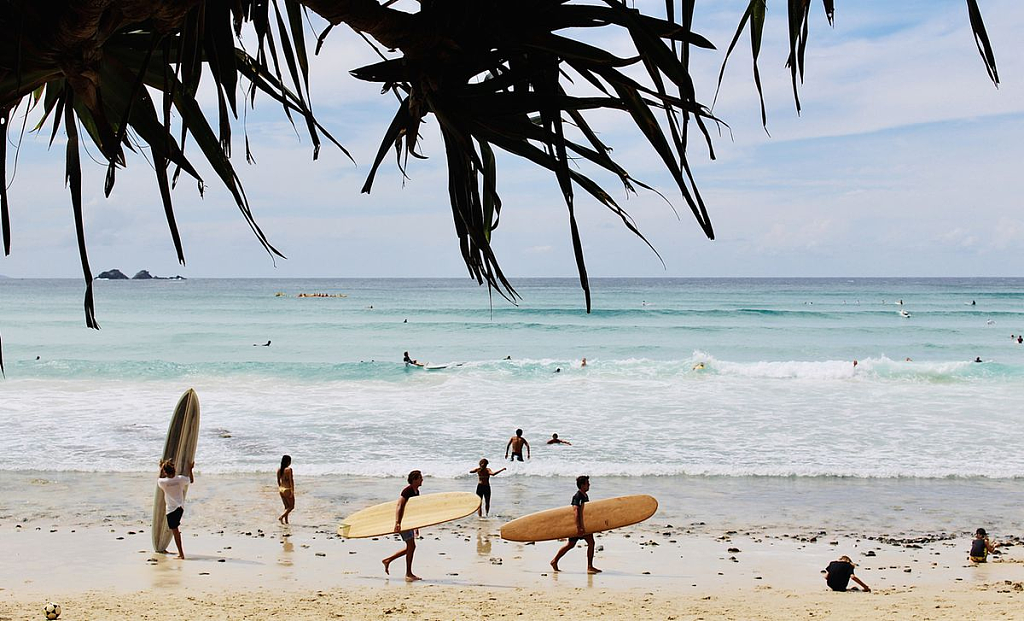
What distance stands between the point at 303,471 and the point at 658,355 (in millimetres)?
21246

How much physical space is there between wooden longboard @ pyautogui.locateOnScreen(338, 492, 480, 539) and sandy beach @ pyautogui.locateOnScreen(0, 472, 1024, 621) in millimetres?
386

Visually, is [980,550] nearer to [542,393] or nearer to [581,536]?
[581,536]

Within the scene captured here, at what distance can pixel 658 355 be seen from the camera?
3397 centimetres

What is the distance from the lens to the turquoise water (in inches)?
612

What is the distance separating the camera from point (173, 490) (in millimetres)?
9047

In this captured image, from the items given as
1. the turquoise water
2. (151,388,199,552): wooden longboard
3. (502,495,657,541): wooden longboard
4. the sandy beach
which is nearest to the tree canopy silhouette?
the sandy beach

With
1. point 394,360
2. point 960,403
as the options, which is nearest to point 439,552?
point 960,403

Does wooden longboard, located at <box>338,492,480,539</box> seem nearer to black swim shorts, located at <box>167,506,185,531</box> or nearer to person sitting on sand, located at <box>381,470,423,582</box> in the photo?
person sitting on sand, located at <box>381,470,423,582</box>

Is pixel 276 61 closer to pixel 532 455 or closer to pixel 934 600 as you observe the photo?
pixel 934 600

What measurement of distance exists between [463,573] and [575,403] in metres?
13.5

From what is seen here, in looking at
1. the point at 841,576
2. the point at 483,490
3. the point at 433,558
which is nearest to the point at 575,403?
the point at 483,490

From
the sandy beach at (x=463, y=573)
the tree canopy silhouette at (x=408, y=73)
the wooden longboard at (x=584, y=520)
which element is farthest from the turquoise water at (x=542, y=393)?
the tree canopy silhouette at (x=408, y=73)

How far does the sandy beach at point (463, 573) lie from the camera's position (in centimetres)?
727

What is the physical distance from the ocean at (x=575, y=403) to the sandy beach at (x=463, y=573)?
5.18ft
